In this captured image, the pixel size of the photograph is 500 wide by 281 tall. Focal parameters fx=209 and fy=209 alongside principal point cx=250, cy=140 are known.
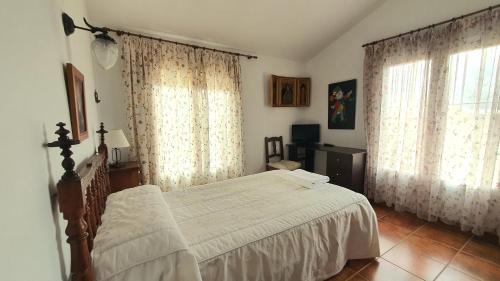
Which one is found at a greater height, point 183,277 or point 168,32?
point 168,32

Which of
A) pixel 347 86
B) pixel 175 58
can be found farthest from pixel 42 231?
pixel 347 86

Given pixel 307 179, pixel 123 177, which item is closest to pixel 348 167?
pixel 307 179

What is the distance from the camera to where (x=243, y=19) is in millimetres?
2873

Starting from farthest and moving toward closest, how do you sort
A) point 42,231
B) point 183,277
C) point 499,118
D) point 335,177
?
point 335,177
point 499,118
point 183,277
point 42,231

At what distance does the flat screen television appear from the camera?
4055 millimetres

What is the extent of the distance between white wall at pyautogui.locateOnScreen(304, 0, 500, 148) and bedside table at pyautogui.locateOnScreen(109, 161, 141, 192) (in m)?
3.23

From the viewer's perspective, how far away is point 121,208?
1.31 meters

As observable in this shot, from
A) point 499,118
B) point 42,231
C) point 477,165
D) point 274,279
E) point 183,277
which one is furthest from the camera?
point 477,165

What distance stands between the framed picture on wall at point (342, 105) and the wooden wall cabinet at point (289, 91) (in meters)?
0.50

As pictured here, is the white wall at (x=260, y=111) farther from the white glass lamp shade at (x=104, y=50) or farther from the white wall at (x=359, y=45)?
the white glass lamp shade at (x=104, y=50)

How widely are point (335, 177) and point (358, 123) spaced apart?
0.96 m

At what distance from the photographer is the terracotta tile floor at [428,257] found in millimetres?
1752

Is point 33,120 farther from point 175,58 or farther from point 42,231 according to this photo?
point 175,58

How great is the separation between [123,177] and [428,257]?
3.28 meters
